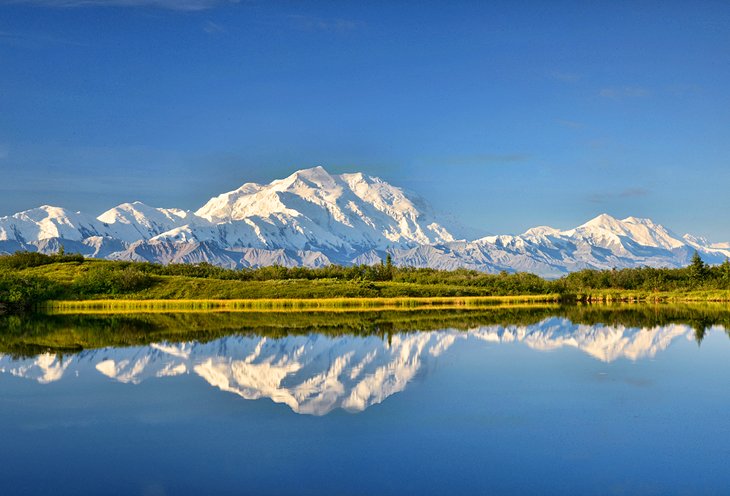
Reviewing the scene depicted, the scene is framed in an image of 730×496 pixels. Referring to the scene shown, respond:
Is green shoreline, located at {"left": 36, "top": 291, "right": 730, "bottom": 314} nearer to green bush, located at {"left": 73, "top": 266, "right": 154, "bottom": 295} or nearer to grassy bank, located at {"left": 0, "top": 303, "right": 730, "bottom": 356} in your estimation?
green bush, located at {"left": 73, "top": 266, "right": 154, "bottom": 295}

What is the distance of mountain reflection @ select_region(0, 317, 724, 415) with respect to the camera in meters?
30.2

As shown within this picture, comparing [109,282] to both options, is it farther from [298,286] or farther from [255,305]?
[298,286]

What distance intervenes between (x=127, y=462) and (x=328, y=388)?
1139cm

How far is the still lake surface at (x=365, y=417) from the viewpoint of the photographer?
1855 cm

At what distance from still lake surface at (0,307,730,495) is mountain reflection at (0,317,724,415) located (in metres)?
0.16

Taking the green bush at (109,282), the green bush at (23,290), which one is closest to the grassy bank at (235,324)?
the green bush at (23,290)

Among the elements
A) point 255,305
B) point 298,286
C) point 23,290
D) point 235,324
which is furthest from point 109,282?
point 235,324

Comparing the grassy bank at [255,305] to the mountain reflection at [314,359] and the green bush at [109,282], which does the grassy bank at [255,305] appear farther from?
the mountain reflection at [314,359]

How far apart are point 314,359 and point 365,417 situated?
48.7 feet

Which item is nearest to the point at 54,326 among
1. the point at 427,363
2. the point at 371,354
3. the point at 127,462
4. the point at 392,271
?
the point at 371,354

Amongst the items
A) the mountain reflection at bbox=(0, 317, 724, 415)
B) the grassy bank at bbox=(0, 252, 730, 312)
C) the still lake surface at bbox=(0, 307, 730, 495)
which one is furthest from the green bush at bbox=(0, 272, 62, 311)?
the mountain reflection at bbox=(0, 317, 724, 415)

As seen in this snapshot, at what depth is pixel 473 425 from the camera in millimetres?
23891

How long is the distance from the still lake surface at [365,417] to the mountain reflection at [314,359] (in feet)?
0.53

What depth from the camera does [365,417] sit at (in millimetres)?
24906
